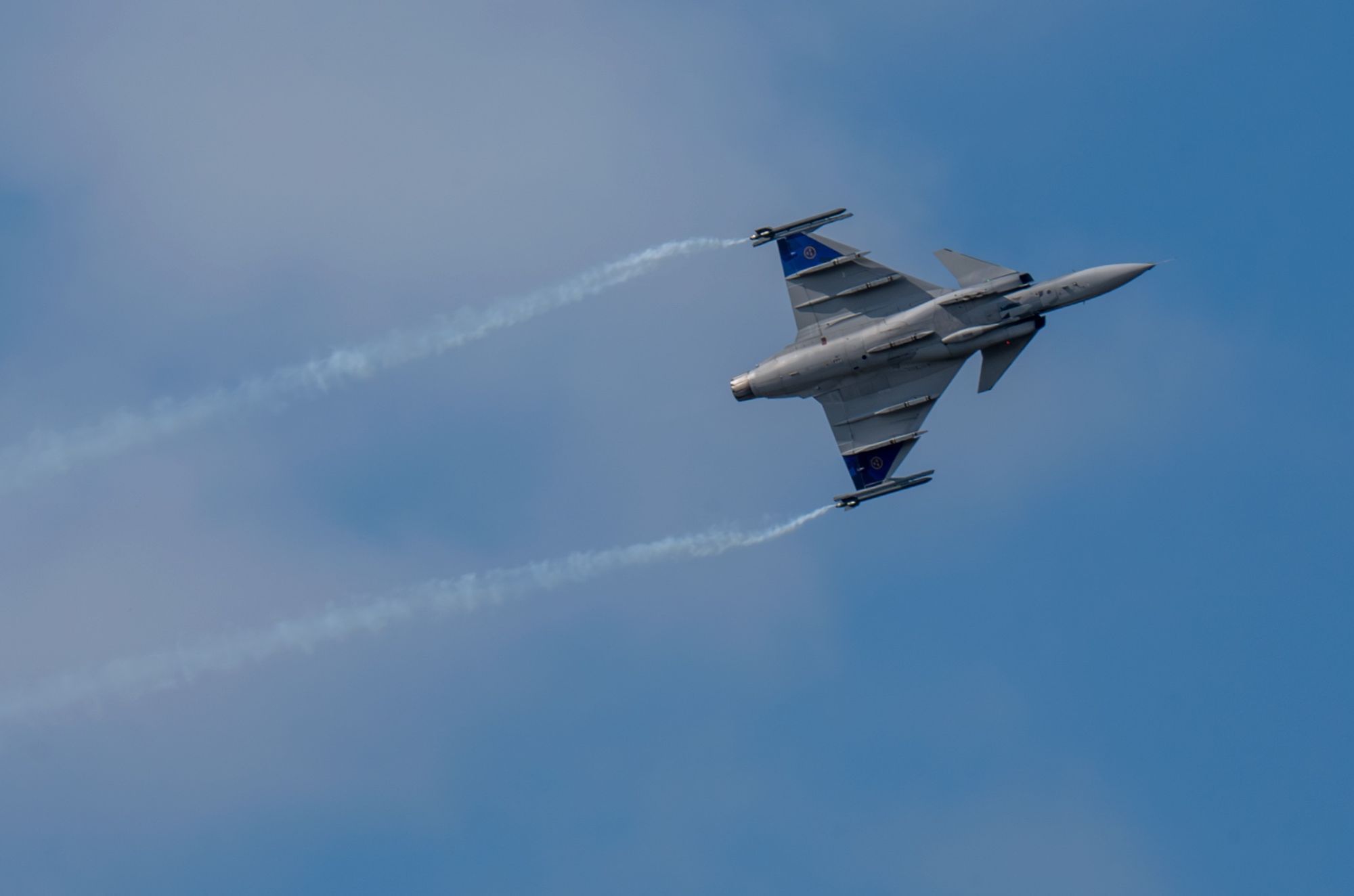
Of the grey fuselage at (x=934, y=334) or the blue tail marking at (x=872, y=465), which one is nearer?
the grey fuselage at (x=934, y=334)

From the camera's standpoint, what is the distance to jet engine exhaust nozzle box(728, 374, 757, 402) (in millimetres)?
77250

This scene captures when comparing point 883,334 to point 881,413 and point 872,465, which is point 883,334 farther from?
point 872,465

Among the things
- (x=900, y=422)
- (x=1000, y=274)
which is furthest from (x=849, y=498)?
(x=1000, y=274)

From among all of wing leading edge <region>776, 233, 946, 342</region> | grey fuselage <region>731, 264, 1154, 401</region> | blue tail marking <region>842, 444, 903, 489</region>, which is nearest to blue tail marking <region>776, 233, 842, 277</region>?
wing leading edge <region>776, 233, 946, 342</region>

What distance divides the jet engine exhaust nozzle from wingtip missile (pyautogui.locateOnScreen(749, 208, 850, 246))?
5.80 m

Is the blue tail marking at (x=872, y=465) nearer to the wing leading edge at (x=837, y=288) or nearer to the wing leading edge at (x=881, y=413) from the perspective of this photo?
the wing leading edge at (x=881, y=413)

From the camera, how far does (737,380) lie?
254 feet

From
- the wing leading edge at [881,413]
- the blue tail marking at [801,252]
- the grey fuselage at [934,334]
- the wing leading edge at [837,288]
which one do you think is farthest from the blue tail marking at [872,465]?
the blue tail marking at [801,252]

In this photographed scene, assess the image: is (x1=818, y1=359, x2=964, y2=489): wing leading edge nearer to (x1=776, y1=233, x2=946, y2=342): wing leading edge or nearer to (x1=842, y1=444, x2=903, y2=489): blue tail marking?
(x1=842, y1=444, x2=903, y2=489): blue tail marking

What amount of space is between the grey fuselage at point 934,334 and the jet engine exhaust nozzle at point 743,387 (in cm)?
3

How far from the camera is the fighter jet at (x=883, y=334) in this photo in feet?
248

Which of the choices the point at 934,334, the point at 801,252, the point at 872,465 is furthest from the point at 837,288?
the point at 872,465

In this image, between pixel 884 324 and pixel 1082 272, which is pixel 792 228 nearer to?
pixel 884 324

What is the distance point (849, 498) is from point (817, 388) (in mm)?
4499
